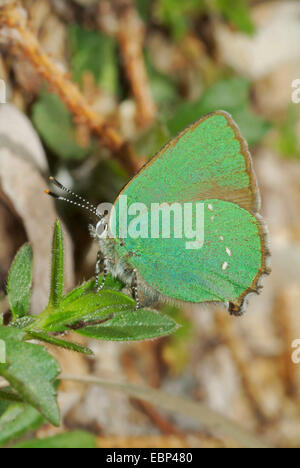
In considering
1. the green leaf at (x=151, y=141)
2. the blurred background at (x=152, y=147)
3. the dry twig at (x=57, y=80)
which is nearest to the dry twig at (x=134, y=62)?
the blurred background at (x=152, y=147)

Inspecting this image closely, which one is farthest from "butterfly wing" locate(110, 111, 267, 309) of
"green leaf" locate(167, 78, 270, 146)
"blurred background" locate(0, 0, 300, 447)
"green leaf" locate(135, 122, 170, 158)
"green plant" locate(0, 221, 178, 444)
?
"green leaf" locate(167, 78, 270, 146)

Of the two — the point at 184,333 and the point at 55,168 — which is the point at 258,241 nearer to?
the point at 55,168

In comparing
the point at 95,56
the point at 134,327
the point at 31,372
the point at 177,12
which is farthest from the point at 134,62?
the point at 31,372

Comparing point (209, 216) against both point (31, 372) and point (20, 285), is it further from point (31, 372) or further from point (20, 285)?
point (31, 372)

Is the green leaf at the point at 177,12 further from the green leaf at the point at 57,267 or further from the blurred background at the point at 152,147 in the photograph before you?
the green leaf at the point at 57,267

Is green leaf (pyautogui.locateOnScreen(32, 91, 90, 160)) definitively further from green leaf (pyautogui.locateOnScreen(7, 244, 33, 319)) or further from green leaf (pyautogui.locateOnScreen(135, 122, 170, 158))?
green leaf (pyautogui.locateOnScreen(7, 244, 33, 319))
